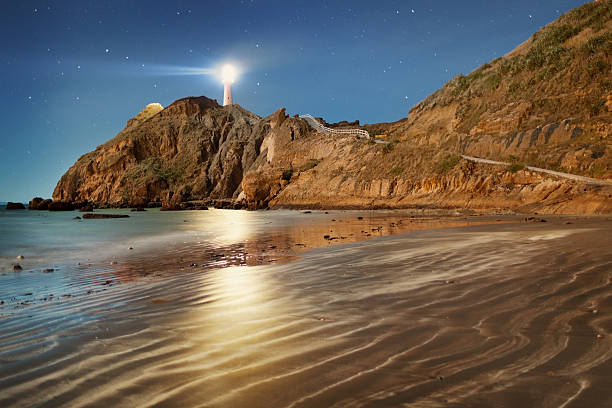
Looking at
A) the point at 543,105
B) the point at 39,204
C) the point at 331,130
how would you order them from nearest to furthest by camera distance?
the point at 543,105 < the point at 331,130 < the point at 39,204

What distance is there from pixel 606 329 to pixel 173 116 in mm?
102304

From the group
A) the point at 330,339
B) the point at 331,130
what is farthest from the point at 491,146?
the point at 331,130

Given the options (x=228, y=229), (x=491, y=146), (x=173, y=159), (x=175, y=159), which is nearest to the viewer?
(x=228, y=229)

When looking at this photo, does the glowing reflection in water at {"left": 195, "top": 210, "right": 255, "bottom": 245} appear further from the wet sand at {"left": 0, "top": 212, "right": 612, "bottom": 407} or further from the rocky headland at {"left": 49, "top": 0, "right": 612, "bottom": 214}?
the rocky headland at {"left": 49, "top": 0, "right": 612, "bottom": 214}

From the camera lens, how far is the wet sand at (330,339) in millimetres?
1810

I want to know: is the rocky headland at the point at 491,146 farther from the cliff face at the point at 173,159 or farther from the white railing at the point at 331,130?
the cliff face at the point at 173,159

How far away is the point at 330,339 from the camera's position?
253cm

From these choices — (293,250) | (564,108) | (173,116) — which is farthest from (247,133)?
(293,250)

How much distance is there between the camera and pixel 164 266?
23.0 ft

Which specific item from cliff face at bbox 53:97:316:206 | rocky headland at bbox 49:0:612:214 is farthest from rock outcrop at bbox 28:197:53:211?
cliff face at bbox 53:97:316:206

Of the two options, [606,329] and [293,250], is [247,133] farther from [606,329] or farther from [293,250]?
[606,329]

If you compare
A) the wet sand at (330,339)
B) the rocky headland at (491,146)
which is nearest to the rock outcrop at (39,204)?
the rocky headland at (491,146)

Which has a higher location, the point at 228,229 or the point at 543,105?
the point at 543,105

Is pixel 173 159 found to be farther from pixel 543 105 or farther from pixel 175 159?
pixel 543 105
